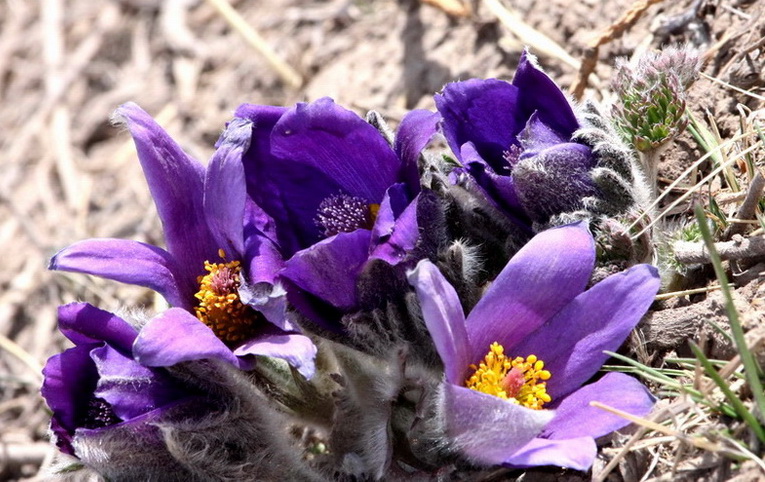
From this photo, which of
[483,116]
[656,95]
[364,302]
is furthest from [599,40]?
[364,302]

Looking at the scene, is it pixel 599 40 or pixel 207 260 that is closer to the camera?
pixel 207 260

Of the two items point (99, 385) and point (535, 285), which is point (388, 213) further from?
point (99, 385)

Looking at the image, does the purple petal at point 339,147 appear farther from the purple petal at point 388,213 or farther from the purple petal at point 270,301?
the purple petal at point 270,301

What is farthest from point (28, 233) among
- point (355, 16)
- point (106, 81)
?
point (355, 16)

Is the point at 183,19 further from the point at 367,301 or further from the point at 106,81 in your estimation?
the point at 367,301

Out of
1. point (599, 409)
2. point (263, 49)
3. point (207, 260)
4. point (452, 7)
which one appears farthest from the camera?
point (263, 49)

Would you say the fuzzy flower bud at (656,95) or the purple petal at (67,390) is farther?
the fuzzy flower bud at (656,95)

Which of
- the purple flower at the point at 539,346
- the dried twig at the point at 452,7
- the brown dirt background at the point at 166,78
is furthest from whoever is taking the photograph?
the dried twig at the point at 452,7

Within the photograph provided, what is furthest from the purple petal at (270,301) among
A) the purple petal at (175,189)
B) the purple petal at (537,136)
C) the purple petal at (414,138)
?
the purple petal at (537,136)
